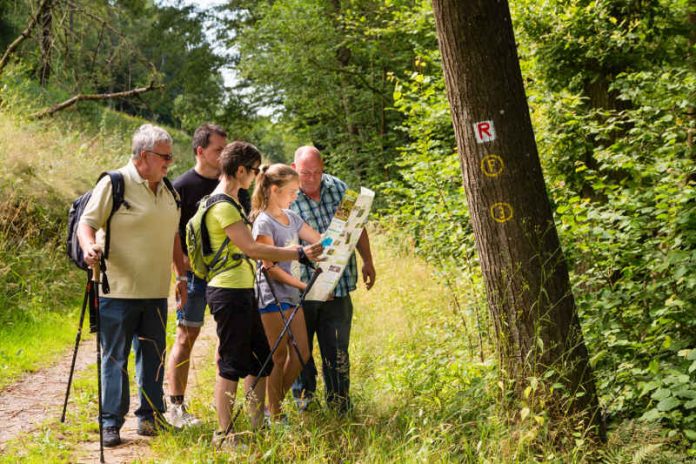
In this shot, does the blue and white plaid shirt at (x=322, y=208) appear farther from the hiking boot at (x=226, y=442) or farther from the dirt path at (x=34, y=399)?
the dirt path at (x=34, y=399)

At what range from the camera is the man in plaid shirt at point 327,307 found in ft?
15.7

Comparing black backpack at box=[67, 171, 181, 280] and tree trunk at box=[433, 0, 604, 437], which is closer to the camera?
tree trunk at box=[433, 0, 604, 437]

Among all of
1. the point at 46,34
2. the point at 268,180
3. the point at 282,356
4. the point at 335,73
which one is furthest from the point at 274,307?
the point at 335,73

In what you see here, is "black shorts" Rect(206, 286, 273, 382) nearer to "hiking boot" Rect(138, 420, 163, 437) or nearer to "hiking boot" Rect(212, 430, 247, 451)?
"hiking boot" Rect(212, 430, 247, 451)

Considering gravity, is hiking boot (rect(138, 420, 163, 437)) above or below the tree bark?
below

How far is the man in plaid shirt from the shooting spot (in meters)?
4.79

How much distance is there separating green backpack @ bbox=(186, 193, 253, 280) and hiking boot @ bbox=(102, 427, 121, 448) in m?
1.30

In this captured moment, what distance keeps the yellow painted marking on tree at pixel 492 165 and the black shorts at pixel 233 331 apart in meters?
1.65

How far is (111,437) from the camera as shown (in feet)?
15.1

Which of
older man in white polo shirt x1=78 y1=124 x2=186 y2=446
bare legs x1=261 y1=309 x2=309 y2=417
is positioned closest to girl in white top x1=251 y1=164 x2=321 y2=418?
bare legs x1=261 y1=309 x2=309 y2=417

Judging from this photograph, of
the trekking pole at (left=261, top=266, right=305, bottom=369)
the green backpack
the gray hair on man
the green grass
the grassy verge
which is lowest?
the grassy verge

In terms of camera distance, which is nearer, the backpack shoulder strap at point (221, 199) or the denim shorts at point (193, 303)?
the backpack shoulder strap at point (221, 199)

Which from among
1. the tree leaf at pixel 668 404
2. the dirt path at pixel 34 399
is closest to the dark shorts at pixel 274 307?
the dirt path at pixel 34 399

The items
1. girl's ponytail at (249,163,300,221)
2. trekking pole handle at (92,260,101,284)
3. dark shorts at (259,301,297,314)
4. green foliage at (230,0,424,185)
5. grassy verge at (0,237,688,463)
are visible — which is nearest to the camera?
grassy verge at (0,237,688,463)
